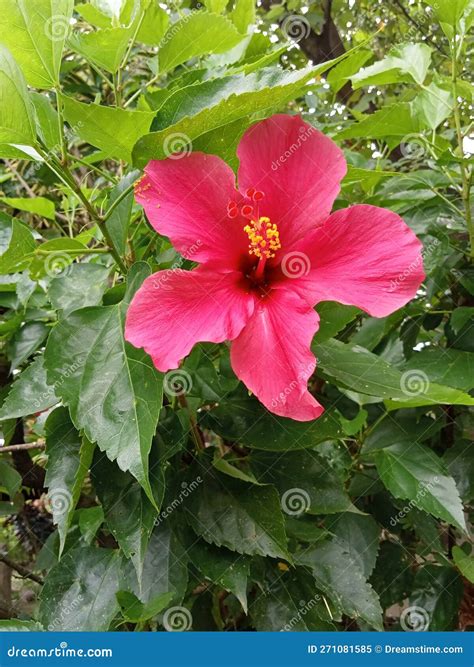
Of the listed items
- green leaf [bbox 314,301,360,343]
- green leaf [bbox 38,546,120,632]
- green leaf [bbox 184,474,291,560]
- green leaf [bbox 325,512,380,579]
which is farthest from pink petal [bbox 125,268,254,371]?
green leaf [bbox 325,512,380,579]

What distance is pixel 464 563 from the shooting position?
3.09ft

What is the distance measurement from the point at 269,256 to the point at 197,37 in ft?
0.91

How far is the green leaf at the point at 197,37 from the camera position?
70 cm

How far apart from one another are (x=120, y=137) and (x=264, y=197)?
15 cm

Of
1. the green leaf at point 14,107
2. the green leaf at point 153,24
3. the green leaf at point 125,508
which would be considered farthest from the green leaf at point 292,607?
the green leaf at point 153,24

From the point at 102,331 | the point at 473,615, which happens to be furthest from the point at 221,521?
the point at 473,615

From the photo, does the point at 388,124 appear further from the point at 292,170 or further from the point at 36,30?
the point at 36,30

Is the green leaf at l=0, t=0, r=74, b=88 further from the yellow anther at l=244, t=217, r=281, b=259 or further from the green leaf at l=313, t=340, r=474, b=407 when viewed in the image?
the green leaf at l=313, t=340, r=474, b=407

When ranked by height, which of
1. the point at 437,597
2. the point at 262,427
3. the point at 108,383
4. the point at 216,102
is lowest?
the point at 437,597

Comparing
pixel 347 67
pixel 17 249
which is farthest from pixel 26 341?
pixel 347 67

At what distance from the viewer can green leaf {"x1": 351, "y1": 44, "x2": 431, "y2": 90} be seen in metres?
1.02

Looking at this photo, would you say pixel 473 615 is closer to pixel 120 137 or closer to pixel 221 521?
pixel 221 521

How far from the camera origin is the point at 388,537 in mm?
1157

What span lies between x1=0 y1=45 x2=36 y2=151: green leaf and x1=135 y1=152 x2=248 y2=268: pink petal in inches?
4.5
